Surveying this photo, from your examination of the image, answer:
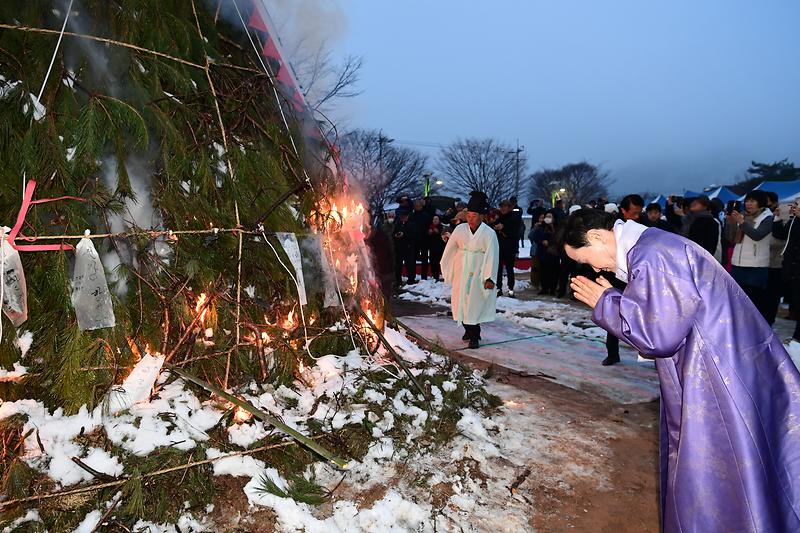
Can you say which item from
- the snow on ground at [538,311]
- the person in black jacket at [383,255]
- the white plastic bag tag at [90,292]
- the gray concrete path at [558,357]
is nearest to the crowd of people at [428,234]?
the snow on ground at [538,311]

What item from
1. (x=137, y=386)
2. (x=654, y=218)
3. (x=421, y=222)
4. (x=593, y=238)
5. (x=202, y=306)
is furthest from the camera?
(x=421, y=222)

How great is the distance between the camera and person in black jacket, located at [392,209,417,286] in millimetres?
11977

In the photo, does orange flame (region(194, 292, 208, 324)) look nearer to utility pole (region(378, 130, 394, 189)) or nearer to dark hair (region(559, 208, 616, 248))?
dark hair (region(559, 208, 616, 248))

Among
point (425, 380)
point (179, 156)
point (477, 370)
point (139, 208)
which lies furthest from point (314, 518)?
point (477, 370)

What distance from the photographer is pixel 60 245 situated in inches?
109

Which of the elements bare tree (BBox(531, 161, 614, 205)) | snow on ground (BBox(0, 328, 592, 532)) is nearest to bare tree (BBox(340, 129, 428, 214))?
bare tree (BBox(531, 161, 614, 205))

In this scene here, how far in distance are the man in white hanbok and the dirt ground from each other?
1.55m

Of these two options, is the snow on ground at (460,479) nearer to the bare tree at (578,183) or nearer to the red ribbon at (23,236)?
the red ribbon at (23,236)

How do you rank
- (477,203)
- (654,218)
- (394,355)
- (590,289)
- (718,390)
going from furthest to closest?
(654,218) < (477,203) < (394,355) < (590,289) < (718,390)

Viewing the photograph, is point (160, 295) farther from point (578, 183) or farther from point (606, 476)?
point (578, 183)

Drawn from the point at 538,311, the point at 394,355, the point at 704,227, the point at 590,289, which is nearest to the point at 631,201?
the point at 704,227

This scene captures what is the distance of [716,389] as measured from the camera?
6.88ft

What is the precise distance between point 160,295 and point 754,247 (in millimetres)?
6873

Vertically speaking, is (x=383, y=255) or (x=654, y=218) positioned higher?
(x=654, y=218)
